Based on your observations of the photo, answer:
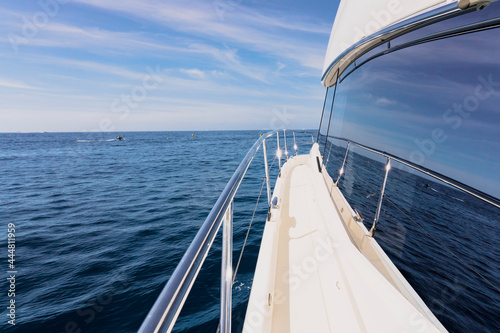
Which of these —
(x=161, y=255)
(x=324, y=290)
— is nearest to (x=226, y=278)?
(x=324, y=290)

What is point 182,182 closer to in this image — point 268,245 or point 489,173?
point 268,245

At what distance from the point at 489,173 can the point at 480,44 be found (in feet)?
2.32

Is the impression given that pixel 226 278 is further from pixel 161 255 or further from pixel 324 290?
pixel 161 255

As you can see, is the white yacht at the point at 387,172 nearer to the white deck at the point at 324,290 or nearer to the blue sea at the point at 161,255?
the white deck at the point at 324,290

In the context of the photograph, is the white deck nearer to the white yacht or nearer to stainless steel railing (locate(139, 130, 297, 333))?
the white yacht

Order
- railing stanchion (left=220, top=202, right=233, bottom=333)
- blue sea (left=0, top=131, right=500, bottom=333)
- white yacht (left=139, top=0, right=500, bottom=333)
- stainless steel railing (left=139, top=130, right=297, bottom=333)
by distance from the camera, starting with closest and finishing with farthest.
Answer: stainless steel railing (left=139, top=130, right=297, bottom=333), railing stanchion (left=220, top=202, right=233, bottom=333), white yacht (left=139, top=0, right=500, bottom=333), blue sea (left=0, top=131, right=500, bottom=333)

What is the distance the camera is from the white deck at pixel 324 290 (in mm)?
1167

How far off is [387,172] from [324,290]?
0.97m

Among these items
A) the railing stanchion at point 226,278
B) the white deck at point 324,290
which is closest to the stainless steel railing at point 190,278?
the railing stanchion at point 226,278

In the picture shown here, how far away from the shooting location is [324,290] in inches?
62.8

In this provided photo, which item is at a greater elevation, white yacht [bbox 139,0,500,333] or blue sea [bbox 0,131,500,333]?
white yacht [bbox 139,0,500,333]

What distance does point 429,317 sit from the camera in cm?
107

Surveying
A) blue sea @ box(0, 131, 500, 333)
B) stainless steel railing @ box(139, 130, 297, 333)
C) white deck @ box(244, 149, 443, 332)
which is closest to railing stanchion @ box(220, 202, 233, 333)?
stainless steel railing @ box(139, 130, 297, 333)

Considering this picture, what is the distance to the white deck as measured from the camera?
117 centimetres
